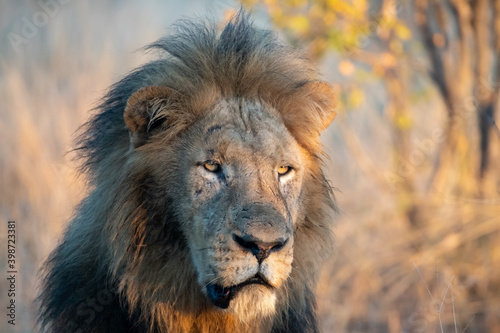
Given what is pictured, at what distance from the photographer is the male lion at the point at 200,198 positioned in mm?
2957

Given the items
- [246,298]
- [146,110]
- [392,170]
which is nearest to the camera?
[246,298]

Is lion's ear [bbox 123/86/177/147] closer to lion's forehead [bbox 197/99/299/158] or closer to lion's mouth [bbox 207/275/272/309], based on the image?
lion's forehead [bbox 197/99/299/158]

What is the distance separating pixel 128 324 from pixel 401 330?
14.0 feet

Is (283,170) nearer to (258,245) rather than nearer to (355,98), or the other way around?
(258,245)

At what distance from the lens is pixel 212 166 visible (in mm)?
3123

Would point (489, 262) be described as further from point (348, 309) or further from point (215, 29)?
point (215, 29)

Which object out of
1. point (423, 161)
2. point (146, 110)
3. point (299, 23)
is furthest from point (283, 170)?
point (423, 161)

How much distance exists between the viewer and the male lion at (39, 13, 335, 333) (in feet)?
9.70

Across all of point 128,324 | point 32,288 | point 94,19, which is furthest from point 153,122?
point 94,19

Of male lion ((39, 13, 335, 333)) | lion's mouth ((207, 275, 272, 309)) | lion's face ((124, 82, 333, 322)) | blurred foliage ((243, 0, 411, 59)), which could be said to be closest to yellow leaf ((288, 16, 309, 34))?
blurred foliage ((243, 0, 411, 59))

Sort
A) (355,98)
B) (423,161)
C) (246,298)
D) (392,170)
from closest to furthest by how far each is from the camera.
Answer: (246,298) < (355,98) < (423,161) < (392,170)

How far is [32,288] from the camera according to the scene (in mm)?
6875

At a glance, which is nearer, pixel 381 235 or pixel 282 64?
pixel 282 64

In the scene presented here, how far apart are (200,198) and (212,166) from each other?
6.5 inches
